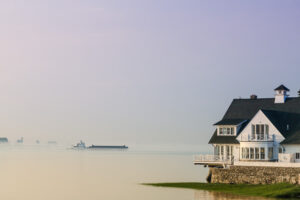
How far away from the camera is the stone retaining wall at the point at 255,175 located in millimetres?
60969

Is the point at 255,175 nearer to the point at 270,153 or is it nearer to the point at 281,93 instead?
the point at 270,153

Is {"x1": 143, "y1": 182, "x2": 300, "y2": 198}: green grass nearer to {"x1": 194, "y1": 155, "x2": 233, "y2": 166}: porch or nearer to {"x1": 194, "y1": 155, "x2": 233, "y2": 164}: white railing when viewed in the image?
{"x1": 194, "y1": 155, "x2": 233, "y2": 166}: porch

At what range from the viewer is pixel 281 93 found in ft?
238

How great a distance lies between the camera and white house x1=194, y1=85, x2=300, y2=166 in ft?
215

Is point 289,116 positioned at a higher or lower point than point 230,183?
higher

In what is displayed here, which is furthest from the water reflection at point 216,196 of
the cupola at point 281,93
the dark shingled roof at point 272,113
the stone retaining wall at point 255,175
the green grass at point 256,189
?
the cupola at point 281,93

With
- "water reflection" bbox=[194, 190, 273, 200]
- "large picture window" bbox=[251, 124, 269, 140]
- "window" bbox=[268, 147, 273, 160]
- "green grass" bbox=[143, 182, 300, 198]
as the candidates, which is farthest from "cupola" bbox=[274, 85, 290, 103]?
"water reflection" bbox=[194, 190, 273, 200]

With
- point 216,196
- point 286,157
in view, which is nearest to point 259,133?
point 286,157

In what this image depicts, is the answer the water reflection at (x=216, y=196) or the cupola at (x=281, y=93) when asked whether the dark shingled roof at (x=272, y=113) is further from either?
the water reflection at (x=216, y=196)

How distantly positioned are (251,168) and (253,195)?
22.5 feet

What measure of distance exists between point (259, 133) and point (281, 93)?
24.8ft

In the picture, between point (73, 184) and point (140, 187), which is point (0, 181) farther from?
point (140, 187)

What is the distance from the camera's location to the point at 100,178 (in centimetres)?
9144

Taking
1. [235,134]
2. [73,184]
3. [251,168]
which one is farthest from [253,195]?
[73,184]
